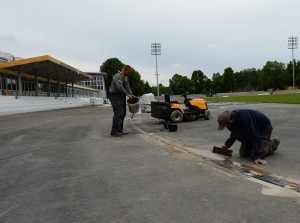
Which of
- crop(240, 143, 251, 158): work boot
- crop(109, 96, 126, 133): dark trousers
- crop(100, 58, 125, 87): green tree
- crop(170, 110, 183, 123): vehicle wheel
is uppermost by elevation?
crop(100, 58, 125, 87): green tree

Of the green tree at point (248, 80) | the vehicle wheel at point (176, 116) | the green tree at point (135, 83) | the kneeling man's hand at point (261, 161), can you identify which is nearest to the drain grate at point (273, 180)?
the kneeling man's hand at point (261, 161)

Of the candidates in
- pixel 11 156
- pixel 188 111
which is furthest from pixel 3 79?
pixel 11 156

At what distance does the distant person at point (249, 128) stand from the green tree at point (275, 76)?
4597 inches

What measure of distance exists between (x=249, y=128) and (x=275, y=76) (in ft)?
390

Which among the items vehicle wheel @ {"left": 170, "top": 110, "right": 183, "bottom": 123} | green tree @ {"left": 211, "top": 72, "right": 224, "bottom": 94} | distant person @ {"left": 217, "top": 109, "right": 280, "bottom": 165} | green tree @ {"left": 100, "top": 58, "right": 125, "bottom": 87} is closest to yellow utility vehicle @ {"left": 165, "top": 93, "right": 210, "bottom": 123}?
vehicle wheel @ {"left": 170, "top": 110, "right": 183, "bottom": 123}

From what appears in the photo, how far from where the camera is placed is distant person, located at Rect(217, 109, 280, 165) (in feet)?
16.3

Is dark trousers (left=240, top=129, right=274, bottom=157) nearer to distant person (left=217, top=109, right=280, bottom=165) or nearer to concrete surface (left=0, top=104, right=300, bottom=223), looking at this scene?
distant person (left=217, top=109, right=280, bottom=165)

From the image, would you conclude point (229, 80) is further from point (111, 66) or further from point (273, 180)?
point (273, 180)

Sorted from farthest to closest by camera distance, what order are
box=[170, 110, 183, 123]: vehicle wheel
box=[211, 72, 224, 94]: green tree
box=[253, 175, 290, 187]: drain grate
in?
1. box=[211, 72, 224, 94]: green tree
2. box=[170, 110, 183, 123]: vehicle wheel
3. box=[253, 175, 290, 187]: drain grate

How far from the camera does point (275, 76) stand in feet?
377

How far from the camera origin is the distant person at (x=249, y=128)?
497 centimetres

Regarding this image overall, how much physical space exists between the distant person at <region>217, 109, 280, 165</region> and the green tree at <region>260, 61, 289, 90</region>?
117 meters

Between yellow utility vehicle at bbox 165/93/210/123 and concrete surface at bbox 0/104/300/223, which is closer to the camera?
concrete surface at bbox 0/104/300/223

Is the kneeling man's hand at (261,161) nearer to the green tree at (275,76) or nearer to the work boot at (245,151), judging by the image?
the work boot at (245,151)
